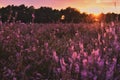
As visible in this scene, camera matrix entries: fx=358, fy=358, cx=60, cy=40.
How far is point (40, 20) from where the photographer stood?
1246 inches

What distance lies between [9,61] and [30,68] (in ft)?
1.80

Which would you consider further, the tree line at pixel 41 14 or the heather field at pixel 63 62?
the tree line at pixel 41 14

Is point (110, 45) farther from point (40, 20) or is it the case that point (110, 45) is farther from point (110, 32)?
point (40, 20)

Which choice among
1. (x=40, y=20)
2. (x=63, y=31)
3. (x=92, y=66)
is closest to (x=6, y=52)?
(x=92, y=66)

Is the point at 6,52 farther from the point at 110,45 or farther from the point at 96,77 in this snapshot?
the point at 96,77

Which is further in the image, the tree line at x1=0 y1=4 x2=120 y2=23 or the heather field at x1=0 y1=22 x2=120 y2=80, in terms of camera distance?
the tree line at x1=0 y1=4 x2=120 y2=23

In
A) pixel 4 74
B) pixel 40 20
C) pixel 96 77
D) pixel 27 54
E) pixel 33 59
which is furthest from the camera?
pixel 40 20

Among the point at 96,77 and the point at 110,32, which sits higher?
the point at 110,32

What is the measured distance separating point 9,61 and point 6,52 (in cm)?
48

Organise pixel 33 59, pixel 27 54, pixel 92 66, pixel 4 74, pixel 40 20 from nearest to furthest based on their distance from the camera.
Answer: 1. pixel 92 66
2. pixel 4 74
3. pixel 33 59
4. pixel 27 54
5. pixel 40 20

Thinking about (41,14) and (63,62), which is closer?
(63,62)

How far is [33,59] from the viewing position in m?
5.23

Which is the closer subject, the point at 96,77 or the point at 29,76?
the point at 96,77

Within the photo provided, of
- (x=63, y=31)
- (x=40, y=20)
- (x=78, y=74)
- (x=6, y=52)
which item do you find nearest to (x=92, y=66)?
(x=78, y=74)
